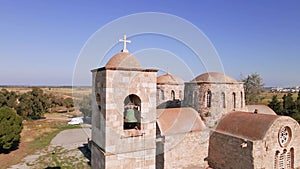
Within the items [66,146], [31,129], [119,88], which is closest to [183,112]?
[119,88]

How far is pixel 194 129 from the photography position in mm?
13625

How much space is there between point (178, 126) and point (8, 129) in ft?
55.0

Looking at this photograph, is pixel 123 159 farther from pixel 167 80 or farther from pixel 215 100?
pixel 167 80

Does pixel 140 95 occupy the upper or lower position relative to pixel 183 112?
upper

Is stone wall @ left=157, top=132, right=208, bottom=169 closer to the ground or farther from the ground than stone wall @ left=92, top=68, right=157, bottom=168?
closer to the ground

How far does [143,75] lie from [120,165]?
284 cm

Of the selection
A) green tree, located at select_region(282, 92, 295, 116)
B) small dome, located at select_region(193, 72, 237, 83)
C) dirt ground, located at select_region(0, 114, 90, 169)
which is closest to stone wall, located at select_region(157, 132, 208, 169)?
small dome, located at select_region(193, 72, 237, 83)

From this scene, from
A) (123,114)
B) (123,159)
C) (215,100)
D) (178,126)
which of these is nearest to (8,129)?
(178,126)

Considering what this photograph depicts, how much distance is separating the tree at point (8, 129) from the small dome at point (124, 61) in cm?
1807

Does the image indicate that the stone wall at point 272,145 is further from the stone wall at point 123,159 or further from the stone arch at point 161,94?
the stone arch at point 161,94

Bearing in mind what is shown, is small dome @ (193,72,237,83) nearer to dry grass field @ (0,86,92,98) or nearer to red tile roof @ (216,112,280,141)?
red tile roof @ (216,112,280,141)

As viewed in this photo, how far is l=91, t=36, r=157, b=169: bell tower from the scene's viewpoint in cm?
629

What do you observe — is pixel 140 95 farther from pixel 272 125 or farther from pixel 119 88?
pixel 272 125

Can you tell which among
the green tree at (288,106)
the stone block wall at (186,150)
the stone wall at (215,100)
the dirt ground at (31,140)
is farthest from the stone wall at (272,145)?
the green tree at (288,106)
